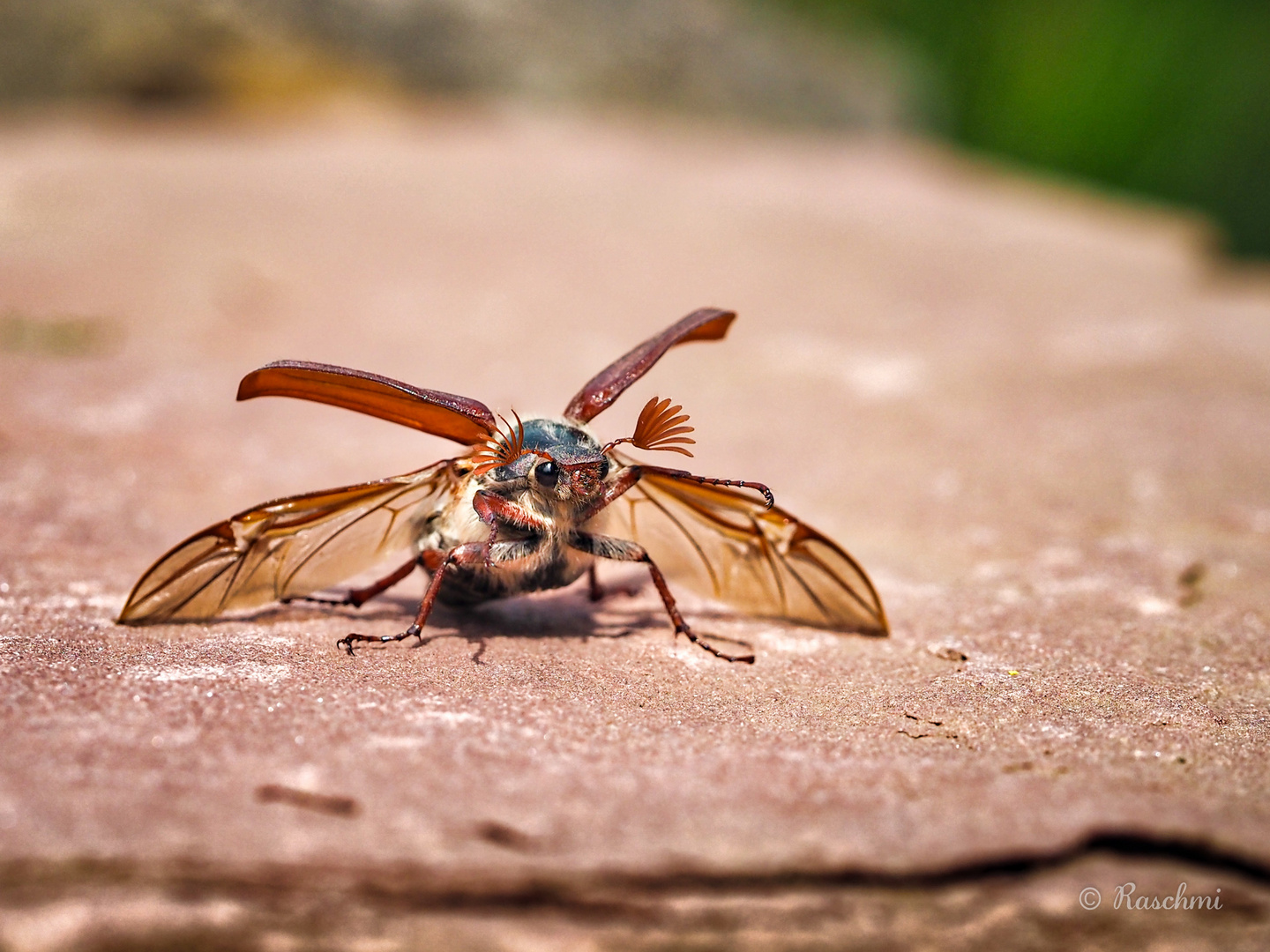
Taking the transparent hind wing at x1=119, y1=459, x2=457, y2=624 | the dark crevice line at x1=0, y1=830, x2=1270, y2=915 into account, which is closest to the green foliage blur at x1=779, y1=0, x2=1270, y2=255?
the transparent hind wing at x1=119, y1=459, x2=457, y2=624

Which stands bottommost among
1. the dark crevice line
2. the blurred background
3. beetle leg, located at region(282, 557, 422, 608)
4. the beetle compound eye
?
the dark crevice line

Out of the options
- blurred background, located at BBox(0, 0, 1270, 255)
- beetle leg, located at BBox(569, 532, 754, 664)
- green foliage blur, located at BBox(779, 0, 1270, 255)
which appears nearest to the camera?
beetle leg, located at BBox(569, 532, 754, 664)

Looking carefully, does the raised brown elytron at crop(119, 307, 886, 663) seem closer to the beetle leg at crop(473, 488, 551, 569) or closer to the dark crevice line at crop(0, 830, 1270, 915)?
the beetle leg at crop(473, 488, 551, 569)

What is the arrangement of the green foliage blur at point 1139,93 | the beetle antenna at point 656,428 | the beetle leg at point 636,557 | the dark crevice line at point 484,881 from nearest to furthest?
the dark crevice line at point 484,881 < the beetle antenna at point 656,428 < the beetle leg at point 636,557 < the green foliage blur at point 1139,93

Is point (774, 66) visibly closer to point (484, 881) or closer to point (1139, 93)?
point (1139, 93)

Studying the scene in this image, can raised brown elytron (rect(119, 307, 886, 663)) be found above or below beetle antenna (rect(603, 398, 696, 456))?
below

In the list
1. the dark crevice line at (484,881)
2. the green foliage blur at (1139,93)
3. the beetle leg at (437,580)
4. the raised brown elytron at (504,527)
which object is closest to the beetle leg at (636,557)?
the raised brown elytron at (504,527)

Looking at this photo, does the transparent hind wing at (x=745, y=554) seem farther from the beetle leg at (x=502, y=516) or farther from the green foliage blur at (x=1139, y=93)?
the green foliage blur at (x=1139, y=93)
